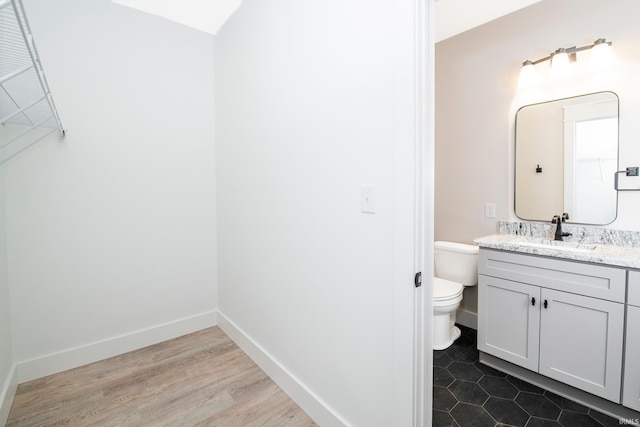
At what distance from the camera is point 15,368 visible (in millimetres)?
1848

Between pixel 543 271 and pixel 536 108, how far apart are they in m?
1.22

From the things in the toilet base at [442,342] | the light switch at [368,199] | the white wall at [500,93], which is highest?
the white wall at [500,93]

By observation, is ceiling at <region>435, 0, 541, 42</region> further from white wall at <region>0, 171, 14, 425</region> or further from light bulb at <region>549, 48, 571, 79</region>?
white wall at <region>0, 171, 14, 425</region>

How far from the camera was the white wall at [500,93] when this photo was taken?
1.81 metres

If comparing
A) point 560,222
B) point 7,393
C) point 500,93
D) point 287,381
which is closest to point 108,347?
point 7,393

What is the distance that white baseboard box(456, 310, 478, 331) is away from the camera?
8.40 feet

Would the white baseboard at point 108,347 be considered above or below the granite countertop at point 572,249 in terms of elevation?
below

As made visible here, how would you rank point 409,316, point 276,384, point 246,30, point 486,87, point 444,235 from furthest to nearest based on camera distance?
point 444,235
point 486,87
point 246,30
point 276,384
point 409,316

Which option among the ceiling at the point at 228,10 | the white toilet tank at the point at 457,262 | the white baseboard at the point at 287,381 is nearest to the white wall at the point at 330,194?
the white baseboard at the point at 287,381

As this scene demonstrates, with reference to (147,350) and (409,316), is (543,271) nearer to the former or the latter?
(409,316)

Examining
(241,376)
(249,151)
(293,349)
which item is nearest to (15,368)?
(241,376)

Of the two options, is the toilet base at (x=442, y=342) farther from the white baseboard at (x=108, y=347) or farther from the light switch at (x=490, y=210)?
the white baseboard at (x=108, y=347)

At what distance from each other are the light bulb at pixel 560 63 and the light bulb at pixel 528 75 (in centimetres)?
12

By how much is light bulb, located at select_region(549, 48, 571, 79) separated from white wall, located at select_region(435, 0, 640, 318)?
9 cm
